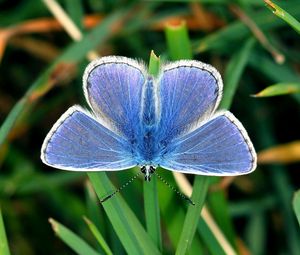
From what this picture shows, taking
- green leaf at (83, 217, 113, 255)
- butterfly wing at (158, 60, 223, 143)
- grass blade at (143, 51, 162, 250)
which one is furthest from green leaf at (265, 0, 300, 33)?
green leaf at (83, 217, 113, 255)

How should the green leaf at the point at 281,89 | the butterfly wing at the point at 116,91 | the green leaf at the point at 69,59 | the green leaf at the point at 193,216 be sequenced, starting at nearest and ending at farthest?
1. the green leaf at the point at 193,216
2. the butterfly wing at the point at 116,91
3. the green leaf at the point at 281,89
4. the green leaf at the point at 69,59

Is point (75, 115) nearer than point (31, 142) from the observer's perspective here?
Yes

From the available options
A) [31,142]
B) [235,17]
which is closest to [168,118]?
[235,17]

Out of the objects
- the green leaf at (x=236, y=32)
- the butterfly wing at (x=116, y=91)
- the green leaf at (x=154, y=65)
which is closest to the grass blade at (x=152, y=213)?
the butterfly wing at (x=116, y=91)

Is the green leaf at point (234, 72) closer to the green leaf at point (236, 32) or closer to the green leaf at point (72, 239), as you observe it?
the green leaf at point (236, 32)

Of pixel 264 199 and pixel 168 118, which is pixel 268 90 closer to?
pixel 168 118

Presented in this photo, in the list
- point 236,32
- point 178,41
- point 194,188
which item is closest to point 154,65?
point 178,41

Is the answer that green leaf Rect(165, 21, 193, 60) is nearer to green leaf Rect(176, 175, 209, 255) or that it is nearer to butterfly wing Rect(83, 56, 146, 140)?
butterfly wing Rect(83, 56, 146, 140)
